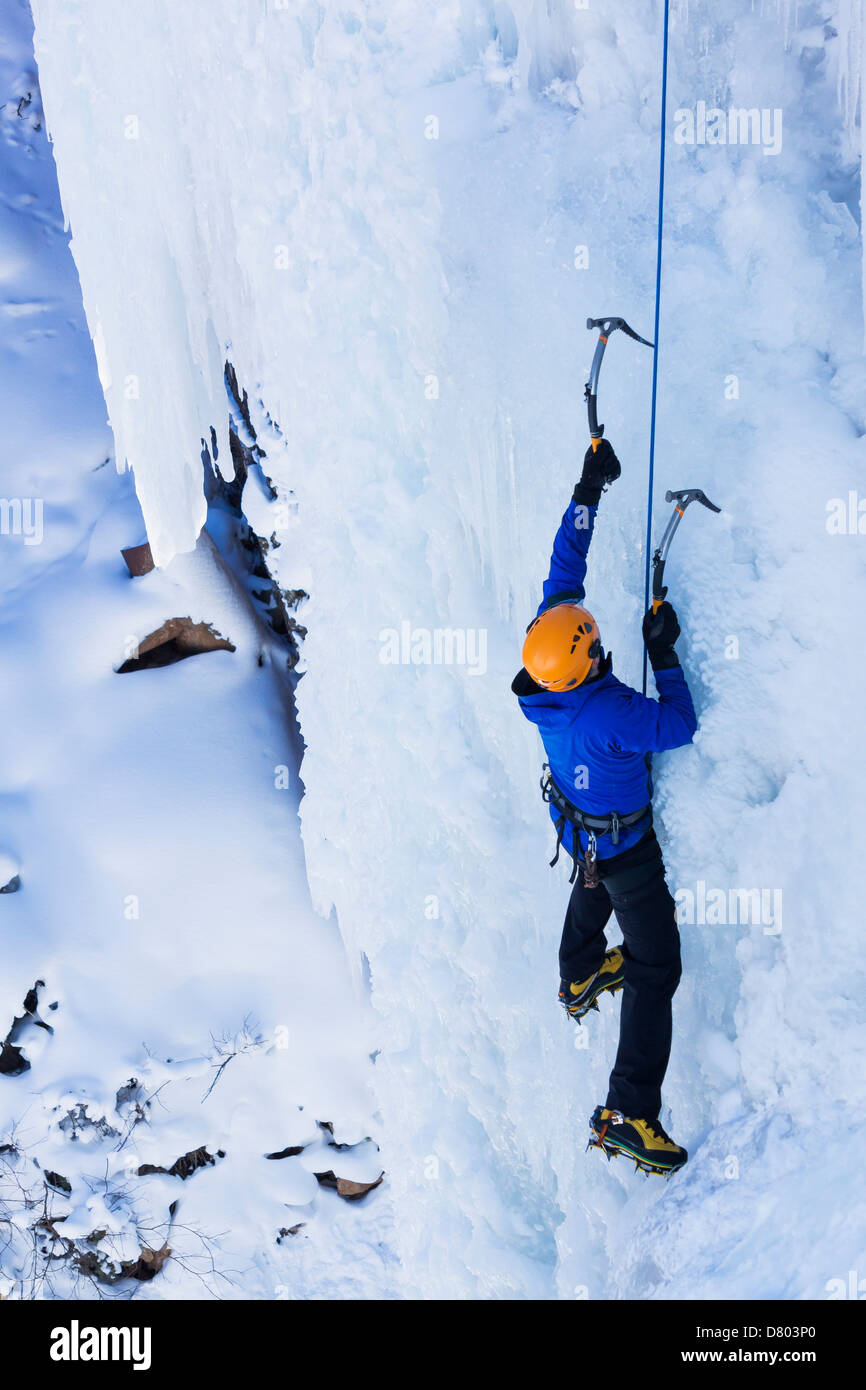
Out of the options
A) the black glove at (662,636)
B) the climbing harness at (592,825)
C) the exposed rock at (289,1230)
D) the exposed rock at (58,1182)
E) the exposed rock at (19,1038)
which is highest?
the black glove at (662,636)

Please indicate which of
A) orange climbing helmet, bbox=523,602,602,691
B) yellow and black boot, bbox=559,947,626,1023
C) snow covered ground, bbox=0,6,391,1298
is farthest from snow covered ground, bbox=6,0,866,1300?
snow covered ground, bbox=0,6,391,1298

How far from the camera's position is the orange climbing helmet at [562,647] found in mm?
2160

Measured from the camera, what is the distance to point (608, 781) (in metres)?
2.32

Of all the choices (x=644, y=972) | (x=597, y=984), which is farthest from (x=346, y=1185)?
(x=644, y=972)

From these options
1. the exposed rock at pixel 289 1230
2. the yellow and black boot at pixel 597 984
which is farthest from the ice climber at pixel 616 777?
the exposed rock at pixel 289 1230

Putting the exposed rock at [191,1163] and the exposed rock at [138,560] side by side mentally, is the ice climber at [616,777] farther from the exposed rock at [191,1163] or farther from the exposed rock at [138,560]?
the exposed rock at [138,560]

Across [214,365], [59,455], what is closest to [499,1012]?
[214,365]

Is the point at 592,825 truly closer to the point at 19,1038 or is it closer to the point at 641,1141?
the point at 641,1141

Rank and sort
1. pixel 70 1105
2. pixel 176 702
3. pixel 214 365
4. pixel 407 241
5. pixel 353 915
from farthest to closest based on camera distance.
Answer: pixel 176 702, pixel 70 1105, pixel 214 365, pixel 353 915, pixel 407 241

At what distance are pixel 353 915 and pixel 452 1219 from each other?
3.95 feet

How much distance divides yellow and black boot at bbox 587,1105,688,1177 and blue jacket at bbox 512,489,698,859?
0.68m

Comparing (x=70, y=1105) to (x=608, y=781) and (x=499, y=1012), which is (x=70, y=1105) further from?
(x=608, y=781)

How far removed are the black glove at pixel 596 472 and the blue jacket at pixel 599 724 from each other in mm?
30

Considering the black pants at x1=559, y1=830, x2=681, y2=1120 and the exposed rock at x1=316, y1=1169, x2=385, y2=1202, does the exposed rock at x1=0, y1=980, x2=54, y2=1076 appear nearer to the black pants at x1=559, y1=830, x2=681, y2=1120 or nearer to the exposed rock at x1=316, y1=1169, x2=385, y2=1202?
the exposed rock at x1=316, y1=1169, x2=385, y2=1202
